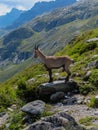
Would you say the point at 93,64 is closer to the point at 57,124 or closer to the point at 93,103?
the point at 93,103

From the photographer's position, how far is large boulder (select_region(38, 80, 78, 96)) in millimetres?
23094

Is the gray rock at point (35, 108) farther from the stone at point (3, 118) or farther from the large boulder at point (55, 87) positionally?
the large boulder at point (55, 87)

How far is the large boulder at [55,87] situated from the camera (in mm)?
23094

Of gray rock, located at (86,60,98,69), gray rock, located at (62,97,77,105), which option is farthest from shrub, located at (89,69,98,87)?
gray rock, located at (62,97,77,105)

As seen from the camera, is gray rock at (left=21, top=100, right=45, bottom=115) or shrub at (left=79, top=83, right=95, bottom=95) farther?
shrub at (left=79, top=83, right=95, bottom=95)

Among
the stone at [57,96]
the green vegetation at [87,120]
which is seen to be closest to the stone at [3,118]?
the stone at [57,96]

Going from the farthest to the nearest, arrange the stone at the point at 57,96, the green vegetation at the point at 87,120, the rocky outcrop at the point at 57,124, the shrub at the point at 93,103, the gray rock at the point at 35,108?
the stone at the point at 57,96 → the shrub at the point at 93,103 → the gray rock at the point at 35,108 → the green vegetation at the point at 87,120 → the rocky outcrop at the point at 57,124

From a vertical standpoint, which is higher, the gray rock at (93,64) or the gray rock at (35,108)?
the gray rock at (93,64)

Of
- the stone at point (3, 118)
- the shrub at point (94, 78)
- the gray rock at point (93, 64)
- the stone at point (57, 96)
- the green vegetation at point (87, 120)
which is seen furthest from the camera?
the gray rock at point (93, 64)

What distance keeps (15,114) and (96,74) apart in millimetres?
6837

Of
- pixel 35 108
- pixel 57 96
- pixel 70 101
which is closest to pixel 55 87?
pixel 57 96

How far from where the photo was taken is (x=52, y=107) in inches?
832

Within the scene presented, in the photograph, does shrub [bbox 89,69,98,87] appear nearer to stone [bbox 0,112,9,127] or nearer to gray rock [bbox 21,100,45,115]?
gray rock [bbox 21,100,45,115]

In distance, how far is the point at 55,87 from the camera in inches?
909
